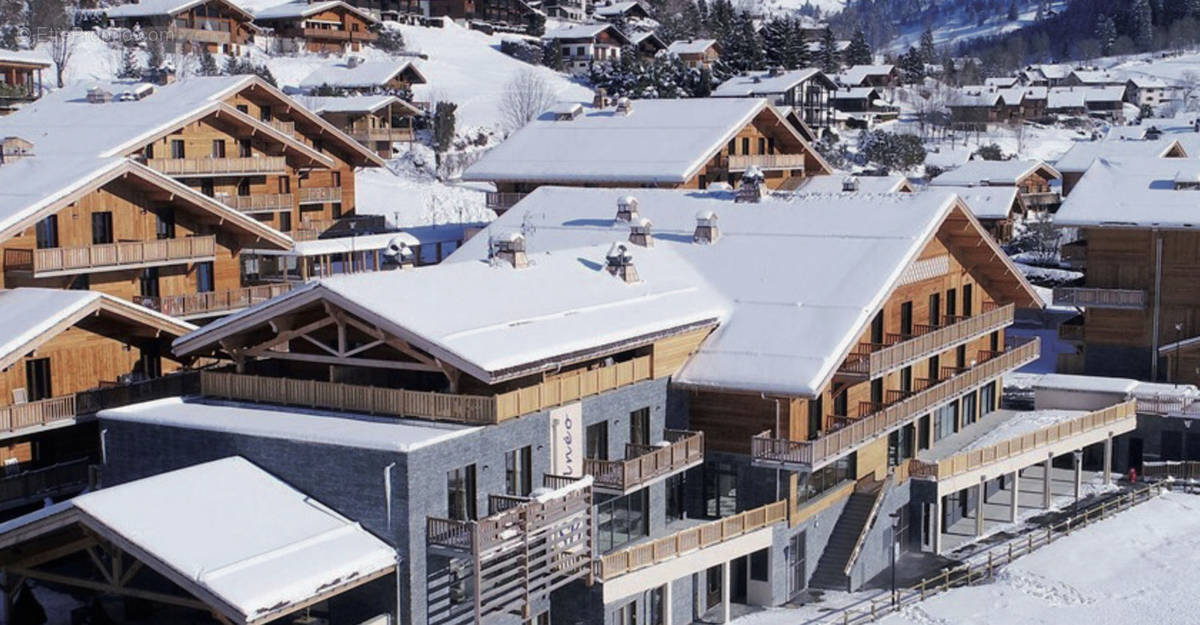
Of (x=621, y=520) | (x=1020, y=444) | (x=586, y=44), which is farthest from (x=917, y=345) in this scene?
(x=586, y=44)

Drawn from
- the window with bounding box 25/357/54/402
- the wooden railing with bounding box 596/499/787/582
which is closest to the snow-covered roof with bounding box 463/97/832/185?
the wooden railing with bounding box 596/499/787/582

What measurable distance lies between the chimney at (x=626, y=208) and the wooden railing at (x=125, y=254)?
12.4 metres

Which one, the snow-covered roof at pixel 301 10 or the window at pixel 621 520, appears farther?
the snow-covered roof at pixel 301 10

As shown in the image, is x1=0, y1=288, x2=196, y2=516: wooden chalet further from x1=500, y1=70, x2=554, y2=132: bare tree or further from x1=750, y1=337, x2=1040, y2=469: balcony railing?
x1=500, y1=70, x2=554, y2=132: bare tree

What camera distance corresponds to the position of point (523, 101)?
10619 centimetres

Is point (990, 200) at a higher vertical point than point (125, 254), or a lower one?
lower

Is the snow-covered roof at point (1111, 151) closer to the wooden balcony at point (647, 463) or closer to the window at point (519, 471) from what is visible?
the wooden balcony at point (647, 463)

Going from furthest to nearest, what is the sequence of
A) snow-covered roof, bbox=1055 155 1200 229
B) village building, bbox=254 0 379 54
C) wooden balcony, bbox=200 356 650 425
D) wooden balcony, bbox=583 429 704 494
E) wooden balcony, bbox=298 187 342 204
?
village building, bbox=254 0 379 54 → wooden balcony, bbox=298 187 342 204 → snow-covered roof, bbox=1055 155 1200 229 → wooden balcony, bbox=583 429 704 494 → wooden balcony, bbox=200 356 650 425

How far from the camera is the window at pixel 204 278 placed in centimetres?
4391

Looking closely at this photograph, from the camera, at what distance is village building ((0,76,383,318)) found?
38.8 m

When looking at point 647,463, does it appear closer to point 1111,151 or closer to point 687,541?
point 687,541

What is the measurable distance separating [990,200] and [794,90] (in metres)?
35.8

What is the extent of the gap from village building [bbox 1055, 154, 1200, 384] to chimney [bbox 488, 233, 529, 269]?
86.2ft

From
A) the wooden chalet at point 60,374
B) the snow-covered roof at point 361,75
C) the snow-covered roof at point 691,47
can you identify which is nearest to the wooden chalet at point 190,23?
the snow-covered roof at point 361,75
